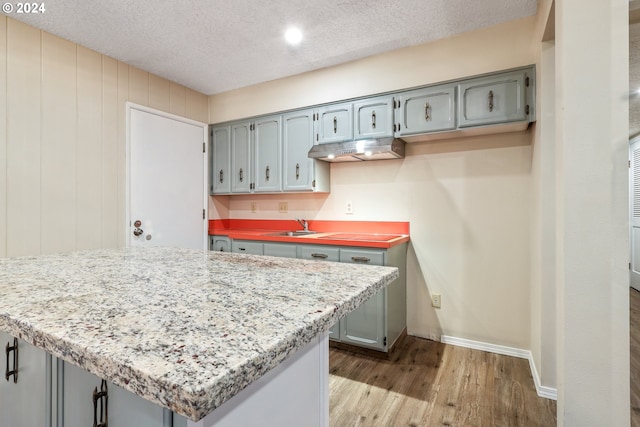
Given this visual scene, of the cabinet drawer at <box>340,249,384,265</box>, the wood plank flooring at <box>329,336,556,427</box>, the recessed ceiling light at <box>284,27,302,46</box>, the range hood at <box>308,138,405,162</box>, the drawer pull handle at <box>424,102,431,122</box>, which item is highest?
the recessed ceiling light at <box>284,27,302,46</box>

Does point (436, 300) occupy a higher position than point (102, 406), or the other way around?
point (102, 406)

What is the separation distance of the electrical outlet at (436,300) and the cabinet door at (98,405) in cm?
249

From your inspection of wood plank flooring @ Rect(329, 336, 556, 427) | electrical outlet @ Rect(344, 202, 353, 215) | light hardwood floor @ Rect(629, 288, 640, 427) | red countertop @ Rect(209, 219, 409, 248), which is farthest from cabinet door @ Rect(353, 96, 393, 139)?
light hardwood floor @ Rect(629, 288, 640, 427)

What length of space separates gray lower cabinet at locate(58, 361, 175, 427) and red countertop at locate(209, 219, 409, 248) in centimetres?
187

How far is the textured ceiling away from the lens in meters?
2.14

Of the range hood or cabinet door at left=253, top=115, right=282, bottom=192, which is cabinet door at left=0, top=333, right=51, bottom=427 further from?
cabinet door at left=253, top=115, right=282, bottom=192

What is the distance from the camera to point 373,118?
2689mm

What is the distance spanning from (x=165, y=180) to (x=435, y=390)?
2937mm

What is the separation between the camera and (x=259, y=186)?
10.9 ft

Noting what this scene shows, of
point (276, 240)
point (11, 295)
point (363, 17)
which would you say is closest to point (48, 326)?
point (11, 295)

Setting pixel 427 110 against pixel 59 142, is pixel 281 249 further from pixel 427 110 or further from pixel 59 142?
pixel 59 142

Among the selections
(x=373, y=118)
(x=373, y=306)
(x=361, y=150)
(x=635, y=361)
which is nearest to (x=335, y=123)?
(x=373, y=118)

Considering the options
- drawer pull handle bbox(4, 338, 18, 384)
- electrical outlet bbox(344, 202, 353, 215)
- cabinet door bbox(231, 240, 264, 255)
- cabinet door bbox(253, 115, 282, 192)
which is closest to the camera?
drawer pull handle bbox(4, 338, 18, 384)

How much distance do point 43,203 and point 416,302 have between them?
9.99ft
